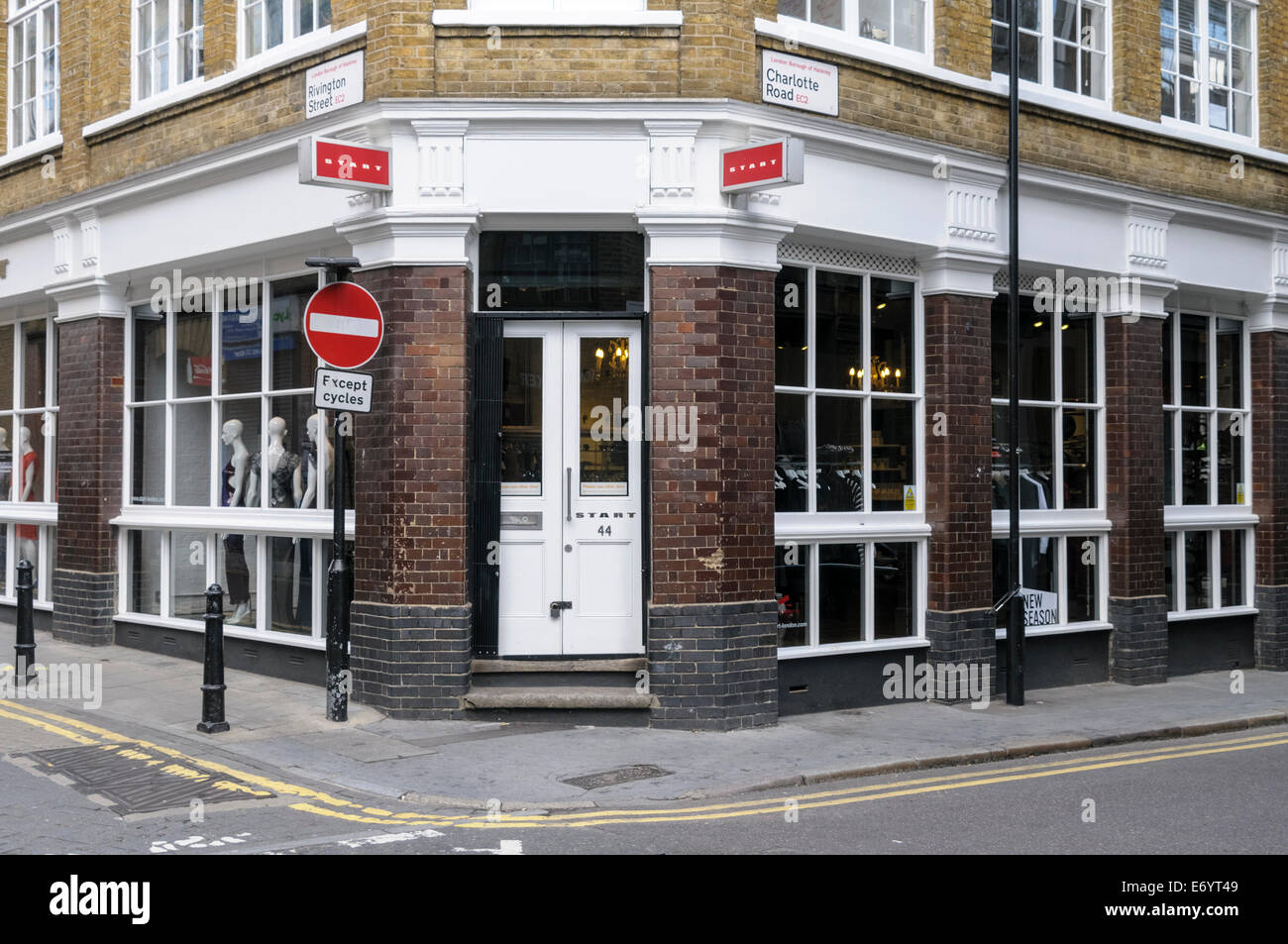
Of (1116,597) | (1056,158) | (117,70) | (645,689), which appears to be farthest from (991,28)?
(117,70)

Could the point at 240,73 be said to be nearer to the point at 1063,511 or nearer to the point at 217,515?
the point at 217,515

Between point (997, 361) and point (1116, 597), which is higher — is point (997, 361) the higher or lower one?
the higher one

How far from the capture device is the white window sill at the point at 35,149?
1443 cm

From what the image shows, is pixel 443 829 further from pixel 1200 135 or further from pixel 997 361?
pixel 1200 135

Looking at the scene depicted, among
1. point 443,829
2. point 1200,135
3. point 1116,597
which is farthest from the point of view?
point 1200,135

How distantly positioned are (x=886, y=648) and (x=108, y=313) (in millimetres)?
8794

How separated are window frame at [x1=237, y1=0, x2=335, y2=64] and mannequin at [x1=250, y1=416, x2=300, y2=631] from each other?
133 inches

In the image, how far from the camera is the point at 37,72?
49.9ft

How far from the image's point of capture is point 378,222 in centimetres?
1015

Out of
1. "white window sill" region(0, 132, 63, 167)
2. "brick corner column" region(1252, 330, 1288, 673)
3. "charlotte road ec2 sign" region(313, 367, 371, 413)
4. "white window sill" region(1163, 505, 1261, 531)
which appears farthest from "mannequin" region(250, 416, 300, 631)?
"brick corner column" region(1252, 330, 1288, 673)

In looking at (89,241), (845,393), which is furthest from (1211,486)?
(89,241)

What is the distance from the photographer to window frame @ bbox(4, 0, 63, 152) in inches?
578

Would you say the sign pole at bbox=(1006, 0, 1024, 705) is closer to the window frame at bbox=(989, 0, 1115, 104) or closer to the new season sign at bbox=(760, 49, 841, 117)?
the window frame at bbox=(989, 0, 1115, 104)

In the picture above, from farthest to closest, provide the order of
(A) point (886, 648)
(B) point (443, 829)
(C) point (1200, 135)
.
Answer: (C) point (1200, 135) < (A) point (886, 648) < (B) point (443, 829)
